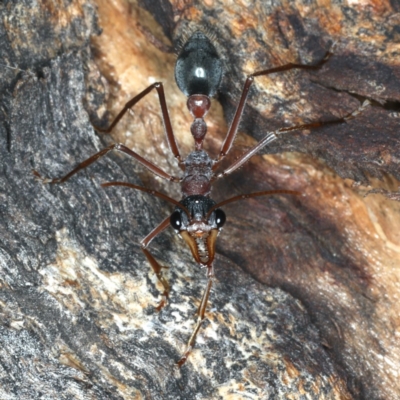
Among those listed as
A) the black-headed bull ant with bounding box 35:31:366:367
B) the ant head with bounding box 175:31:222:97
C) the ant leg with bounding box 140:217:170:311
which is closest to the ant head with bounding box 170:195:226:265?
the black-headed bull ant with bounding box 35:31:366:367

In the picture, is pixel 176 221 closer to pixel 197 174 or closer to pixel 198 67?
pixel 197 174

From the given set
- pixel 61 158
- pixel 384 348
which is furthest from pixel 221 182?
pixel 384 348

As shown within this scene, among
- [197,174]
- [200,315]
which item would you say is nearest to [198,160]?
[197,174]

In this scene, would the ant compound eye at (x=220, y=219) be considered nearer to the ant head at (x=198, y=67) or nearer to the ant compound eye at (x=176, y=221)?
the ant compound eye at (x=176, y=221)

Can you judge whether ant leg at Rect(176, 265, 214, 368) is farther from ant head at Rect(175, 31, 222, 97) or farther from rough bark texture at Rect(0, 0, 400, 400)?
ant head at Rect(175, 31, 222, 97)

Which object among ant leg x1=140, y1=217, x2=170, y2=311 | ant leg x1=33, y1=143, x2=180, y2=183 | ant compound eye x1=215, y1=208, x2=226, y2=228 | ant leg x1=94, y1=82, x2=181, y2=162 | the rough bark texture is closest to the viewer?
the rough bark texture

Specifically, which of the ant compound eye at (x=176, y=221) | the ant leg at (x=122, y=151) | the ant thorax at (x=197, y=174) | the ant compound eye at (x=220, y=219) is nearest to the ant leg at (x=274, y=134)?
the ant thorax at (x=197, y=174)
